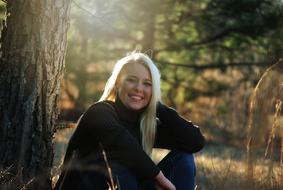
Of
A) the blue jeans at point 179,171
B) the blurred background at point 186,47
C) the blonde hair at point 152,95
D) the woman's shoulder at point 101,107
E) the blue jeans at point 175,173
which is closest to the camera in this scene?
the blue jeans at point 175,173

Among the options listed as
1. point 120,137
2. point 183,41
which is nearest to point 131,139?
point 120,137

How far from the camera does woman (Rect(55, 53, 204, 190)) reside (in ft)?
10.4

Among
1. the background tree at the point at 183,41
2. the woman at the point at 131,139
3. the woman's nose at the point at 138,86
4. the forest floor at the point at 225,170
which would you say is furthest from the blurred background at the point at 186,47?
the woman's nose at the point at 138,86

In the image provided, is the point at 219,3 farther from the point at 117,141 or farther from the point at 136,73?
the point at 117,141

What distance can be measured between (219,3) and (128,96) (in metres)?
4.49

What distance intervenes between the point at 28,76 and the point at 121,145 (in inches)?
25.7

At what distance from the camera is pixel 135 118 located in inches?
143

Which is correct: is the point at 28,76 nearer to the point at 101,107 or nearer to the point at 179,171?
the point at 101,107

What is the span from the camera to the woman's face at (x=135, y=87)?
352 cm

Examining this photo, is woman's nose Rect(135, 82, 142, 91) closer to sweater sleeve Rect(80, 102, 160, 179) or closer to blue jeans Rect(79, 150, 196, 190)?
sweater sleeve Rect(80, 102, 160, 179)

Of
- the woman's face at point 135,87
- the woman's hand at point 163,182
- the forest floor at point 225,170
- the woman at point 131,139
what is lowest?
the forest floor at point 225,170

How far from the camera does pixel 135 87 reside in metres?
3.52

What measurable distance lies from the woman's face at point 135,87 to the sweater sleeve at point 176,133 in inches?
7.1

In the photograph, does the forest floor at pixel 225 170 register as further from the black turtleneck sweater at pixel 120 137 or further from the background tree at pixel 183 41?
the background tree at pixel 183 41
